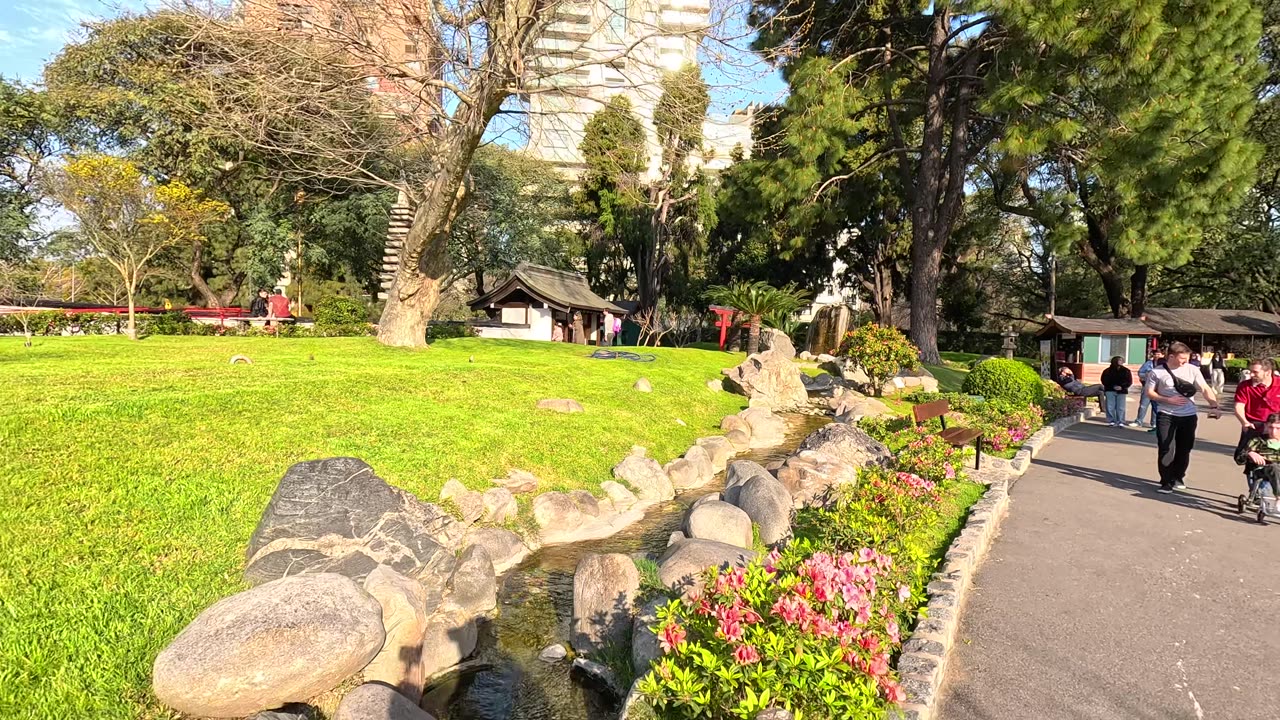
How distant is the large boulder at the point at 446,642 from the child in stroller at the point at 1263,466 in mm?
8782

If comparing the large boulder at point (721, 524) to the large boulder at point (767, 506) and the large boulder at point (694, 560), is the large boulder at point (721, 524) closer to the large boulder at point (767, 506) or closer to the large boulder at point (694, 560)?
the large boulder at point (767, 506)

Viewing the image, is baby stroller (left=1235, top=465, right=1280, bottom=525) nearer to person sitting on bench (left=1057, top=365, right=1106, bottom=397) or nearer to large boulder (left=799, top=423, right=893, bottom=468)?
large boulder (left=799, top=423, right=893, bottom=468)

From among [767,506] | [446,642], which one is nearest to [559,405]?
[767,506]

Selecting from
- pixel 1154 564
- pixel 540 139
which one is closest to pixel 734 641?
pixel 1154 564

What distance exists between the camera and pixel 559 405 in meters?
13.1

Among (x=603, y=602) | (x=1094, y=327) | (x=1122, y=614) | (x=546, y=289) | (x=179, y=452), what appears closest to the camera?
(x=1122, y=614)

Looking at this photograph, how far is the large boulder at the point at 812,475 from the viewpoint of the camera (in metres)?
9.04

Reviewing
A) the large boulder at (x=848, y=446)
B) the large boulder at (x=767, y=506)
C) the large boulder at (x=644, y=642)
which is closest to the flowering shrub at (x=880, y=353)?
the large boulder at (x=848, y=446)

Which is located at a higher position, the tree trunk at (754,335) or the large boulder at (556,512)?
the tree trunk at (754,335)

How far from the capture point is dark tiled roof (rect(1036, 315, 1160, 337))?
2550 centimetres

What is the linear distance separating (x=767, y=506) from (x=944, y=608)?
Result: 3.16m

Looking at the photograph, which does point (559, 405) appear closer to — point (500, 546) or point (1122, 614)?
point (500, 546)

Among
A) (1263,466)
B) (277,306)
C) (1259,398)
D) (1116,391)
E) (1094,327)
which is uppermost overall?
(1094,327)

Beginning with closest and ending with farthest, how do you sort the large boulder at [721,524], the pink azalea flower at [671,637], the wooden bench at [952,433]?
1. the pink azalea flower at [671,637]
2. the large boulder at [721,524]
3. the wooden bench at [952,433]
